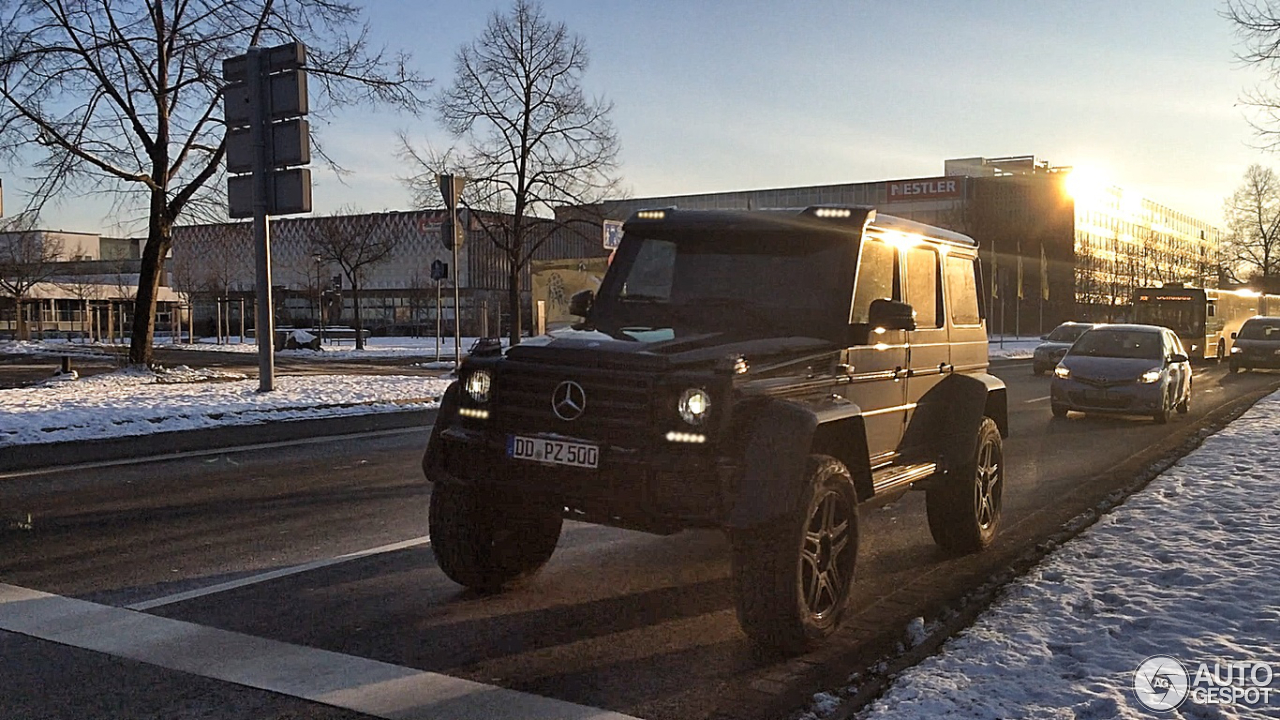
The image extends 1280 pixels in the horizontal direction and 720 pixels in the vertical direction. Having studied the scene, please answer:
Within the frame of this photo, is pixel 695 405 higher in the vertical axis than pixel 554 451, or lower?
higher

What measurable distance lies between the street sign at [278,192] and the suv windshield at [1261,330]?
28380 millimetres

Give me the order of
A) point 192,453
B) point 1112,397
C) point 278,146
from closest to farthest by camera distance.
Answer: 1. point 192,453
2. point 1112,397
3. point 278,146

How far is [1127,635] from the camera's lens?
4668 millimetres

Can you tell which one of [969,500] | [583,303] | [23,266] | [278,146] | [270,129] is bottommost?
[969,500]

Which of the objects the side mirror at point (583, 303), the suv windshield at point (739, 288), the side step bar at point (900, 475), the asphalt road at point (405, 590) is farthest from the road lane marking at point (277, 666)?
the side mirror at point (583, 303)

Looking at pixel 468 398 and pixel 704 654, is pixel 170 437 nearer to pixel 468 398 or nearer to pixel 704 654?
pixel 468 398

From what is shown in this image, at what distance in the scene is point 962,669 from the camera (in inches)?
166

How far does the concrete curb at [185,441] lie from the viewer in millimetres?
10508

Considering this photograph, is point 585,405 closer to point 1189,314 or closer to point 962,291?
point 962,291

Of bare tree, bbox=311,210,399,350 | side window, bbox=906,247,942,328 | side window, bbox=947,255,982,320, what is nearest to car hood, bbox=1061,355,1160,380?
side window, bbox=947,255,982,320

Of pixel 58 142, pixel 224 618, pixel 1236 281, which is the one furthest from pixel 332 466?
pixel 1236 281

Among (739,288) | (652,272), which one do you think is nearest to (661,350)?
(739,288)

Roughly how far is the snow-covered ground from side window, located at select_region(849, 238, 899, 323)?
1.71 m
